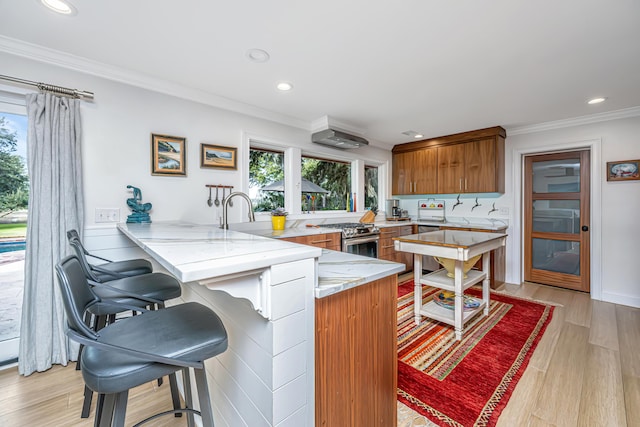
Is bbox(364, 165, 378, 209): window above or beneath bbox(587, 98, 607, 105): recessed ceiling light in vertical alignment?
beneath

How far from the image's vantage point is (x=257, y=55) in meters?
2.00

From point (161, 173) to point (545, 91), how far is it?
12.5 ft

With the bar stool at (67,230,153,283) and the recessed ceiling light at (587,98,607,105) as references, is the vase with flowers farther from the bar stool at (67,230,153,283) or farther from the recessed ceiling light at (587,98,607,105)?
the recessed ceiling light at (587,98,607,105)

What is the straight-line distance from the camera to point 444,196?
4.70 m

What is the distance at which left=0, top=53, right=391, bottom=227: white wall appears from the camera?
83.8 inches

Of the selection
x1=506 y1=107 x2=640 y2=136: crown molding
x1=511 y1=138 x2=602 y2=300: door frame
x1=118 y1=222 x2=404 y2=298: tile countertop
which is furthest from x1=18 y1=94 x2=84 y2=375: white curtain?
x1=511 y1=138 x2=602 y2=300: door frame

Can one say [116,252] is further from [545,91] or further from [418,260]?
[545,91]

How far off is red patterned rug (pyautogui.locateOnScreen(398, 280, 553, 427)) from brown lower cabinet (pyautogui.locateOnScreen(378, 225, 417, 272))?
1.10 m

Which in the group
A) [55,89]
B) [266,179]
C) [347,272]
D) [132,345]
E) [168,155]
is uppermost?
[55,89]

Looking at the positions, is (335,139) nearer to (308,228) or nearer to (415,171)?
(308,228)

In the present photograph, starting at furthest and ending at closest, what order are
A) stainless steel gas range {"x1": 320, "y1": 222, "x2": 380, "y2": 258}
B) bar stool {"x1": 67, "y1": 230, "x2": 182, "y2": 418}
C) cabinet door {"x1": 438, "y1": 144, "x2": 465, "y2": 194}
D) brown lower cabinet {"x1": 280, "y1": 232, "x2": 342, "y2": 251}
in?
cabinet door {"x1": 438, "y1": 144, "x2": 465, "y2": 194}, stainless steel gas range {"x1": 320, "y1": 222, "x2": 380, "y2": 258}, brown lower cabinet {"x1": 280, "y1": 232, "x2": 342, "y2": 251}, bar stool {"x1": 67, "y1": 230, "x2": 182, "y2": 418}

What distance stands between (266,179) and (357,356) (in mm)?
2717

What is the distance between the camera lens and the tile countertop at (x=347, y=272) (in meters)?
0.98

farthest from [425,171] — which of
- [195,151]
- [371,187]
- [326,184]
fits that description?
[195,151]
